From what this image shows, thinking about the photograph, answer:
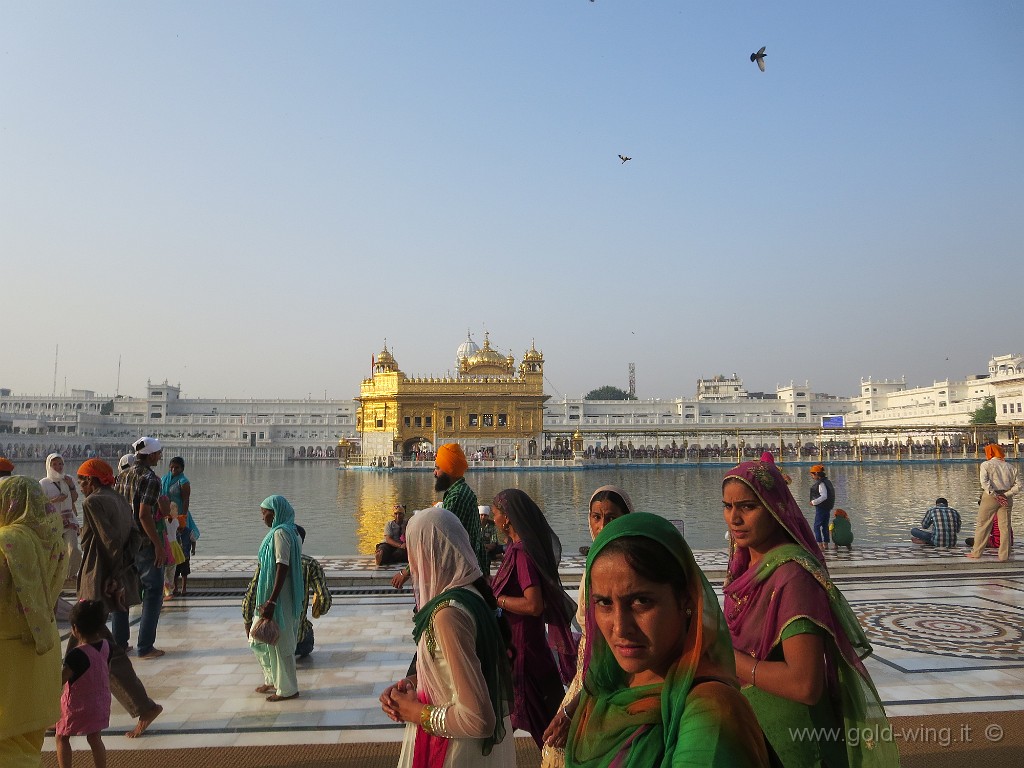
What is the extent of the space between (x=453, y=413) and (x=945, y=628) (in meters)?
38.8

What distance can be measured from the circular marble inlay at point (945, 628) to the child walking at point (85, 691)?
5121 mm

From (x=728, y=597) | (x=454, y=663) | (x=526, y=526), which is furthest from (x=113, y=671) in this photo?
(x=728, y=597)

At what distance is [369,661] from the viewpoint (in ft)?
16.8

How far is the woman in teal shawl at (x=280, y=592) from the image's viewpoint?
4.23 meters

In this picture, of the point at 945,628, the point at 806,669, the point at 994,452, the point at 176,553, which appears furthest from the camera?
the point at 994,452

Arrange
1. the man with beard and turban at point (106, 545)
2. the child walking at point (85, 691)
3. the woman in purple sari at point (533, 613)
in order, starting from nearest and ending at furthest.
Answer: the woman in purple sari at point (533, 613), the child walking at point (85, 691), the man with beard and turban at point (106, 545)

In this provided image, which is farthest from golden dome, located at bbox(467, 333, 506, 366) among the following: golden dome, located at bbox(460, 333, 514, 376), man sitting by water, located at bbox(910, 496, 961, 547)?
man sitting by water, located at bbox(910, 496, 961, 547)

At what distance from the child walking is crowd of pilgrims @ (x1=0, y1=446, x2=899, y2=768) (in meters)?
0.02

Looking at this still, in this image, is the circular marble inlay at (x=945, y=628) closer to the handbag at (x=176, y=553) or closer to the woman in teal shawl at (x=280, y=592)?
the woman in teal shawl at (x=280, y=592)

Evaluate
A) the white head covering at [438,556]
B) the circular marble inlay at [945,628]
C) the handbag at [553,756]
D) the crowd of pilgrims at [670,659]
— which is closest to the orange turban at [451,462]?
the crowd of pilgrims at [670,659]

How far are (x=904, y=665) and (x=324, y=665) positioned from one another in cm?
397

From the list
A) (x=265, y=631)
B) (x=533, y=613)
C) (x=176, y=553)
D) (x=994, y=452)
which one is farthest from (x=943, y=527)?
(x=176, y=553)

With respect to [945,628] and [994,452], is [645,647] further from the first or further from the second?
[994,452]

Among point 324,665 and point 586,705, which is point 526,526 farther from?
point 324,665
